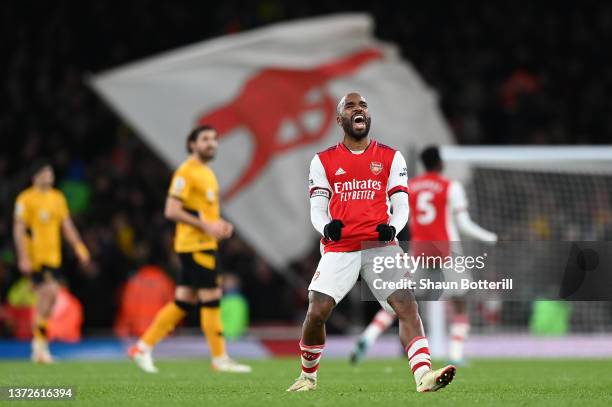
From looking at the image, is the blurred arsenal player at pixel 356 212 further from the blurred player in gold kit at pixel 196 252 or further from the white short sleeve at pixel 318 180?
the blurred player in gold kit at pixel 196 252

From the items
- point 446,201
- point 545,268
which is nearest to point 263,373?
point 446,201

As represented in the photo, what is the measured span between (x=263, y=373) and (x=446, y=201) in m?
2.47

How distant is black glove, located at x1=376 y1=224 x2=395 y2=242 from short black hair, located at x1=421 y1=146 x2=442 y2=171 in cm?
438

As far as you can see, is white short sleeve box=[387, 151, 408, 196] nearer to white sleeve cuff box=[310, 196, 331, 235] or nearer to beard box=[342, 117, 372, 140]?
beard box=[342, 117, 372, 140]

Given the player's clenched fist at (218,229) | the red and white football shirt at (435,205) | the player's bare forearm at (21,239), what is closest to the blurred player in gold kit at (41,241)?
the player's bare forearm at (21,239)

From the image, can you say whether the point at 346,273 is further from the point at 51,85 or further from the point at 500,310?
the point at 51,85

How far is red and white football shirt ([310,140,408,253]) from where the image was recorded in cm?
675

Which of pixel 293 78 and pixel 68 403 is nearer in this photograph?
pixel 68 403

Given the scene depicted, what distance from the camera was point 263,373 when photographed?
32.5 feet

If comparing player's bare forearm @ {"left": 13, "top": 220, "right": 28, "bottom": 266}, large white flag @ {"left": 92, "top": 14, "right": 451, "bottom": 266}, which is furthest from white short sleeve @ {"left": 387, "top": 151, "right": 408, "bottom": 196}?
large white flag @ {"left": 92, "top": 14, "right": 451, "bottom": 266}

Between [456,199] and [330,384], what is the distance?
3.41 m

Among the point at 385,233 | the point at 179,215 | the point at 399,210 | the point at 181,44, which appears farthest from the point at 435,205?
the point at 181,44

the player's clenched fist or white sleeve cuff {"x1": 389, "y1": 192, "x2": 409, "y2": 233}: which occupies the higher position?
white sleeve cuff {"x1": 389, "y1": 192, "x2": 409, "y2": 233}

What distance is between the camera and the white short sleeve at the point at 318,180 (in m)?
6.79
